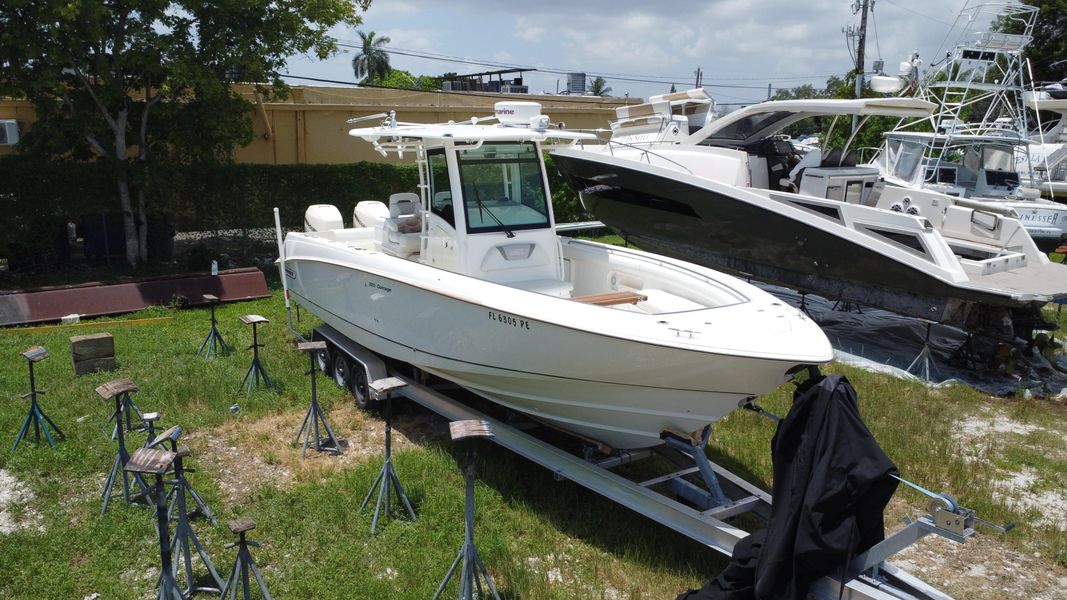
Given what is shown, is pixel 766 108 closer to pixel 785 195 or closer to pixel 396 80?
pixel 785 195

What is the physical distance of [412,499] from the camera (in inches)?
200

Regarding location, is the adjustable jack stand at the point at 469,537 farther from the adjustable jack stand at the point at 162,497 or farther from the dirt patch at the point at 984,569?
the dirt patch at the point at 984,569

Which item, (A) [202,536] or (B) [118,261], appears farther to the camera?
(B) [118,261]

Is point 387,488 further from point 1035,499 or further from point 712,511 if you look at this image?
point 1035,499

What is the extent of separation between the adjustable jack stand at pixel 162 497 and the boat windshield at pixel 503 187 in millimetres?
2949

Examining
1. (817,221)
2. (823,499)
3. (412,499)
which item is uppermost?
(817,221)

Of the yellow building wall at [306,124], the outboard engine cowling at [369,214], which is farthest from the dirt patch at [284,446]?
the yellow building wall at [306,124]

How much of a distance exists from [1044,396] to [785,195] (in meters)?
3.18

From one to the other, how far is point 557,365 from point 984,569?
9.01ft

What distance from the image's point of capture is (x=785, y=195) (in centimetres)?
868

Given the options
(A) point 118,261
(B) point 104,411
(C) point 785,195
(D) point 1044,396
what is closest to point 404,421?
(B) point 104,411

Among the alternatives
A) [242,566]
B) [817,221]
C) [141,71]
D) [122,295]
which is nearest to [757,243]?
[817,221]

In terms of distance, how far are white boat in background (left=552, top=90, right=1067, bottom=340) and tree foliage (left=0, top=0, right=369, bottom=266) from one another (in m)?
4.72

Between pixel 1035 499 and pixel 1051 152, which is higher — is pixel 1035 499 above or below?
below
